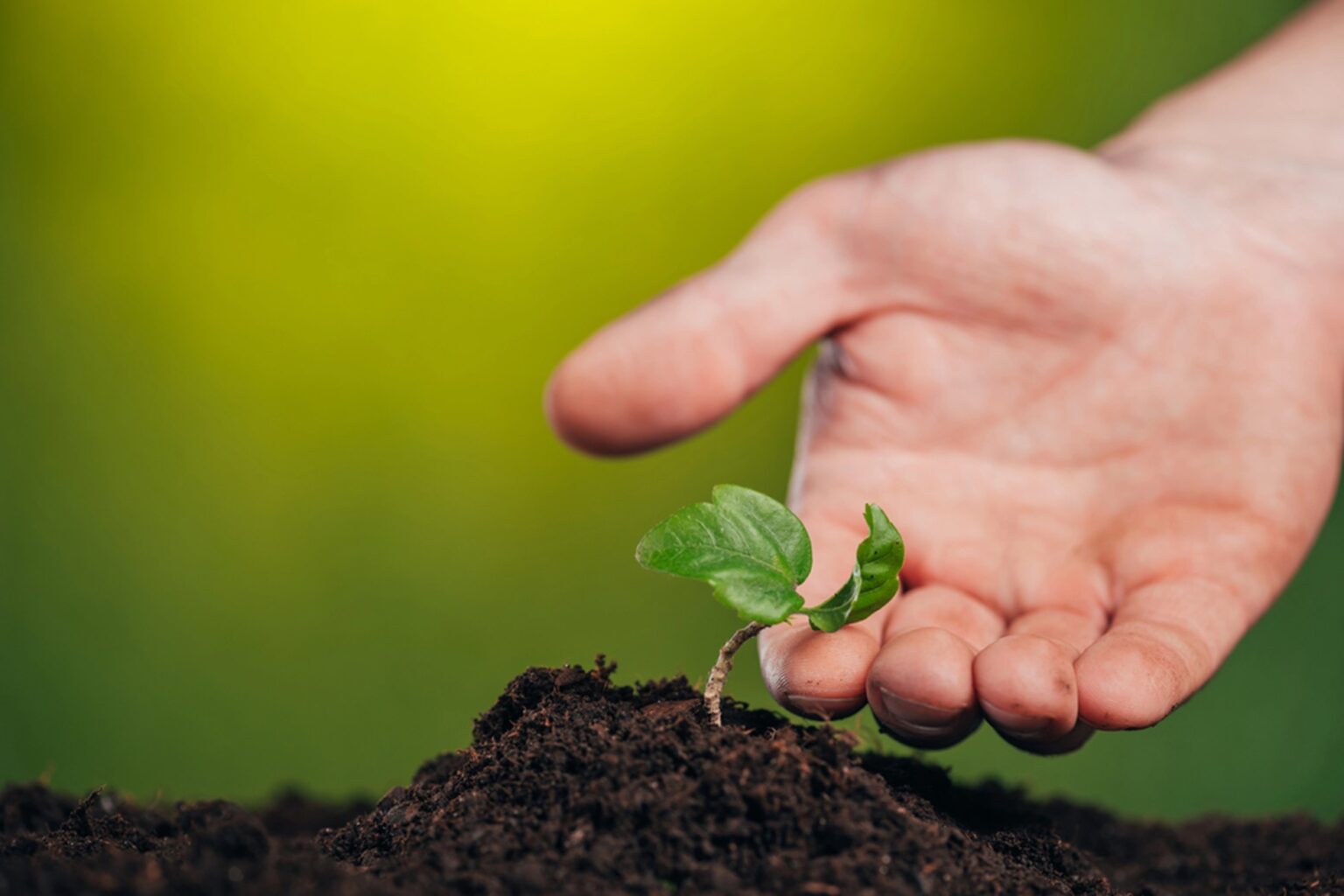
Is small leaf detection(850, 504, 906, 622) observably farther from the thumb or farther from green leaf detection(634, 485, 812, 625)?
the thumb

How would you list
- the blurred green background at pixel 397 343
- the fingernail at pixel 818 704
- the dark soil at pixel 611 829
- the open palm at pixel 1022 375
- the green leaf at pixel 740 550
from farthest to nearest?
Result: the blurred green background at pixel 397 343 < the open palm at pixel 1022 375 < the fingernail at pixel 818 704 < the green leaf at pixel 740 550 < the dark soil at pixel 611 829

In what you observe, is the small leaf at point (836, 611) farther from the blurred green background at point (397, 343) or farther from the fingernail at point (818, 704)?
the blurred green background at point (397, 343)

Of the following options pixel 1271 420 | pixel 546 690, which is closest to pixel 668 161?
pixel 1271 420

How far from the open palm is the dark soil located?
0.31 m

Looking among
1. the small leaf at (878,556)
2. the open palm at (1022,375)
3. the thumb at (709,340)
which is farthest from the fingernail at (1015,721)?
the thumb at (709,340)

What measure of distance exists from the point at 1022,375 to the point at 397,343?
215 cm

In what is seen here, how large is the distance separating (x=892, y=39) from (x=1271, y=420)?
223cm

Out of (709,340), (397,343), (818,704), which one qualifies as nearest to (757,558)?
(818,704)

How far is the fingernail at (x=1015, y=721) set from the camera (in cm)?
87

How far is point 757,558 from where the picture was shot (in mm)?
858

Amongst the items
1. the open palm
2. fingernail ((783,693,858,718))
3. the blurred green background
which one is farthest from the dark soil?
the blurred green background

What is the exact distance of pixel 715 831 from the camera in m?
0.75

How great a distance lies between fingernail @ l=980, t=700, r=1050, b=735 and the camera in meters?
A: 0.87

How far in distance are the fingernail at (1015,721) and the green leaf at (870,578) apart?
0.40 feet
